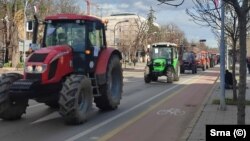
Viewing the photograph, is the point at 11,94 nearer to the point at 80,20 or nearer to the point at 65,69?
the point at 65,69

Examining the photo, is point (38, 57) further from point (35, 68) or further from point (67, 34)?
point (67, 34)

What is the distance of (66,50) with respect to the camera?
14.6 m

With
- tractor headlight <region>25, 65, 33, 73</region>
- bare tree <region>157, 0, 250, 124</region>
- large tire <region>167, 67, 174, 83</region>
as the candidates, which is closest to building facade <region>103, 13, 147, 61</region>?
large tire <region>167, 67, 174, 83</region>

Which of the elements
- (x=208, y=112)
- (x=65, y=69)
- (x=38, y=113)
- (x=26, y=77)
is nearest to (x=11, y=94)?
(x=26, y=77)

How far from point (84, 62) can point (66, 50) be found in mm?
790

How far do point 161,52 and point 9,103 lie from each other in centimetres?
2278

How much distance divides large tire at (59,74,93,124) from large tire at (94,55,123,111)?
6.47 ft

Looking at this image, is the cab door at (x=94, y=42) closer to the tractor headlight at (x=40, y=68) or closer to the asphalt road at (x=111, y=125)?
the asphalt road at (x=111, y=125)

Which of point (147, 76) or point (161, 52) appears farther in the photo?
point (161, 52)

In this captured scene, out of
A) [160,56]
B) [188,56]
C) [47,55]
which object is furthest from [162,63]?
[47,55]

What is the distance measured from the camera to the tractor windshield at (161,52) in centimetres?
3562

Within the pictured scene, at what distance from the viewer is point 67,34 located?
1540 centimetres

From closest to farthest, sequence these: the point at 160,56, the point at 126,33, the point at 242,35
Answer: the point at 242,35 < the point at 160,56 < the point at 126,33

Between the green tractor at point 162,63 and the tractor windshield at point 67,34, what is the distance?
61.5ft
